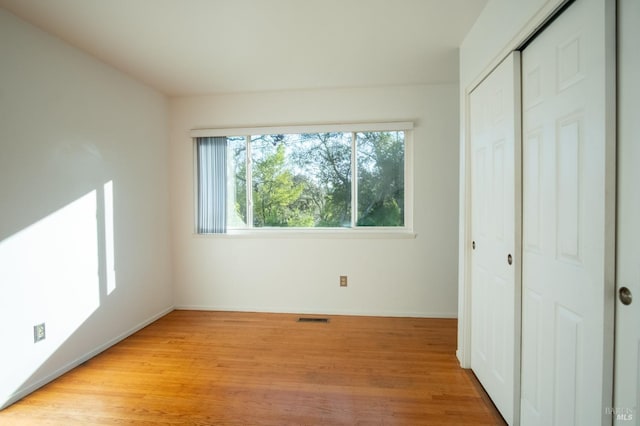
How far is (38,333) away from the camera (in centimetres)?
202

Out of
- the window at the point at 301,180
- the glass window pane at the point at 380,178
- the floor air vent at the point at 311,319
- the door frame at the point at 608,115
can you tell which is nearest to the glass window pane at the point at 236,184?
the window at the point at 301,180

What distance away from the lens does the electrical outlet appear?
2.00 meters

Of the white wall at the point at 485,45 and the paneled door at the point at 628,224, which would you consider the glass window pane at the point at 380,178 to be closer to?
the white wall at the point at 485,45

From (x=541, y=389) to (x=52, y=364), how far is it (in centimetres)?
317

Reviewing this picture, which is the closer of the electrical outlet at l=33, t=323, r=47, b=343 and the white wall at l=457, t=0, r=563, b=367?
the white wall at l=457, t=0, r=563, b=367

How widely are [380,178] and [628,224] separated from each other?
240 cm

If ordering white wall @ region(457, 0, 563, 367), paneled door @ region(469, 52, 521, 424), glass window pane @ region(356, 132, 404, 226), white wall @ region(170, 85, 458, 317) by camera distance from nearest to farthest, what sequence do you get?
white wall @ region(457, 0, 563, 367) → paneled door @ region(469, 52, 521, 424) → white wall @ region(170, 85, 458, 317) → glass window pane @ region(356, 132, 404, 226)

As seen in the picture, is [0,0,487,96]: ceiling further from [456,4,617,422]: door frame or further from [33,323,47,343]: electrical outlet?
[33,323,47,343]: electrical outlet

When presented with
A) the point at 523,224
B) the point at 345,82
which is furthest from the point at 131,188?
the point at 523,224

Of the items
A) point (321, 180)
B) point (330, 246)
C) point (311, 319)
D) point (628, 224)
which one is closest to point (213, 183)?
point (321, 180)

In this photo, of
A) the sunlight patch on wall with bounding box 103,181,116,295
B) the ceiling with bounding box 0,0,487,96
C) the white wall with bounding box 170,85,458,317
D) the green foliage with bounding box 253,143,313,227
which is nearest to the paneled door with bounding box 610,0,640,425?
the ceiling with bounding box 0,0,487,96

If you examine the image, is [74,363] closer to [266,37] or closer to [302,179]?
[302,179]

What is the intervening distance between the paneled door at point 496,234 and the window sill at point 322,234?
111 cm

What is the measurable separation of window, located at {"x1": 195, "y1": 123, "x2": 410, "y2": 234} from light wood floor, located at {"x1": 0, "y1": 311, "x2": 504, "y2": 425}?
1201 millimetres
